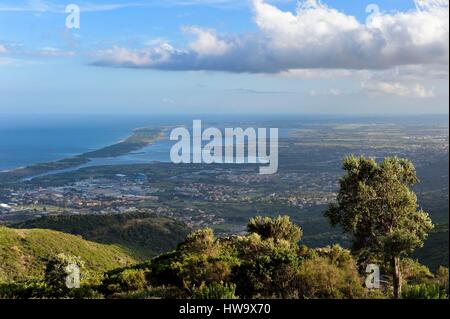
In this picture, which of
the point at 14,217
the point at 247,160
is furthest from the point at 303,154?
the point at 14,217

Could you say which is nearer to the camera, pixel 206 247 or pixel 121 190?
pixel 206 247

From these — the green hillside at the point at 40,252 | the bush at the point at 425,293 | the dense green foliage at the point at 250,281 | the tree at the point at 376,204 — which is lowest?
the green hillside at the point at 40,252

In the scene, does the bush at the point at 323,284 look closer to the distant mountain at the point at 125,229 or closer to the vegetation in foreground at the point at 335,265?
the vegetation in foreground at the point at 335,265

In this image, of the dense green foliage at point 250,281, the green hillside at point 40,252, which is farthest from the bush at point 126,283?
the green hillside at point 40,252
